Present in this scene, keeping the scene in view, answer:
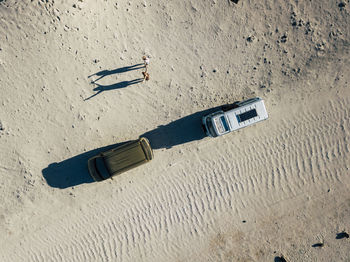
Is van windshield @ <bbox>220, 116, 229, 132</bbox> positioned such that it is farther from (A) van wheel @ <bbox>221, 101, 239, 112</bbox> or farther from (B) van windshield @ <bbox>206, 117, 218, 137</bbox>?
(A) van wheel @ <bbox>221, 101, 239, 112</bbox>

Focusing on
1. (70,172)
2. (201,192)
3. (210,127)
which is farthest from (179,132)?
(70,172)

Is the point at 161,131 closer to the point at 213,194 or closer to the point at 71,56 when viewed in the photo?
the point at 213,194

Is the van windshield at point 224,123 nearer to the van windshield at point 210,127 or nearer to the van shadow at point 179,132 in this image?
the van windshield at point 210,127

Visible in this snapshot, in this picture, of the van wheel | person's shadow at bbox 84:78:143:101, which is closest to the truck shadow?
the van wheel

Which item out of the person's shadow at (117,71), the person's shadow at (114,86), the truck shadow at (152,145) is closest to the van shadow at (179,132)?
the truck shadow at (152,145)

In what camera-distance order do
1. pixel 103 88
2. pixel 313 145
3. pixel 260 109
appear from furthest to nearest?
pixel 313 145
pixel 103 88
pixel 260 109

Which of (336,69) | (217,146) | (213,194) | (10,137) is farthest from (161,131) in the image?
(336,69)

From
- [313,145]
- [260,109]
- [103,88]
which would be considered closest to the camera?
[260,109]
